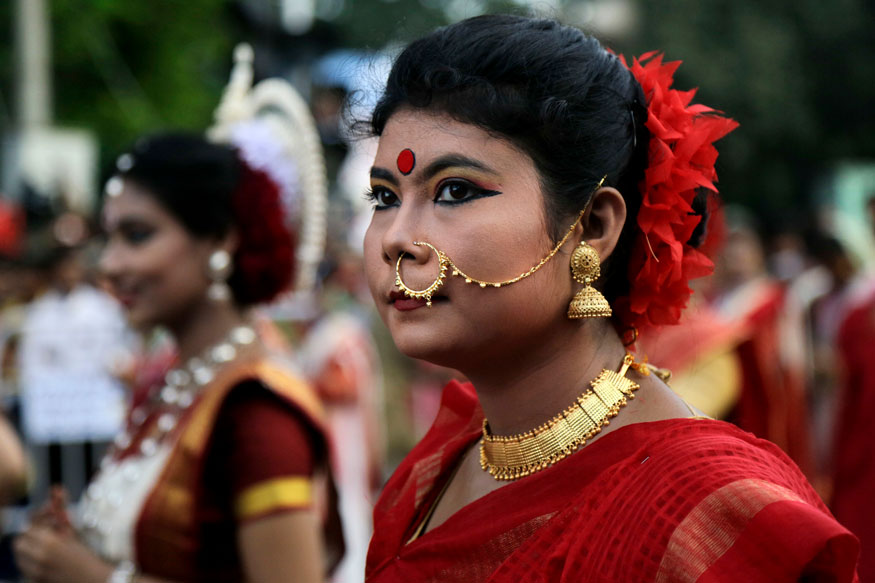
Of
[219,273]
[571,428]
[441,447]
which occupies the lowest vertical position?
[219,273]

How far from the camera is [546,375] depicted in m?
1.70

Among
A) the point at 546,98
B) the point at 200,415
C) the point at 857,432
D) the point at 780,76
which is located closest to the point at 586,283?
the point at 546,98

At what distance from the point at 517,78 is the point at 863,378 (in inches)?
163

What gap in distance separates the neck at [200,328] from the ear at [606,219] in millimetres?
1659

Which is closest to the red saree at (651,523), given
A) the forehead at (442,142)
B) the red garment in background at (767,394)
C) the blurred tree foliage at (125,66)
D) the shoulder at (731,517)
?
the shoulder at (731,517)

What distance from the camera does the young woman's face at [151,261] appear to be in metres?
2.98

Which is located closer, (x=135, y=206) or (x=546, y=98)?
(x=546, y=98)

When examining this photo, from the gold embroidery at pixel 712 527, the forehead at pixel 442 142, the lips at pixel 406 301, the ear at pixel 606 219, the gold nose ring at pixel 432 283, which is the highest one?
the forehead at pixel 442 142

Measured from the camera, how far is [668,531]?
4.44 ft

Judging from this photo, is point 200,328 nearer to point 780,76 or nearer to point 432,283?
point 432,283

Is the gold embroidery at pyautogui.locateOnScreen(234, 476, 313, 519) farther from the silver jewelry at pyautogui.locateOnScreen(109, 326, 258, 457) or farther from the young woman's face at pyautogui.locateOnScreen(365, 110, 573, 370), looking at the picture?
the young woman's face at pyautogui.locateOnScreen(365, 110, 573, 370)

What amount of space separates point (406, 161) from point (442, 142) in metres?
0.07

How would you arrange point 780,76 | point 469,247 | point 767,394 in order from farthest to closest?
point 780,76 → point 767,394 → point 469,247

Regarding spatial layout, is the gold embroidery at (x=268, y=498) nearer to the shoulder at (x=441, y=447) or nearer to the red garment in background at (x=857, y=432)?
the shoulder at (x=441, y=447)
